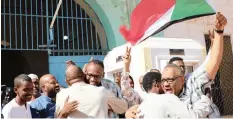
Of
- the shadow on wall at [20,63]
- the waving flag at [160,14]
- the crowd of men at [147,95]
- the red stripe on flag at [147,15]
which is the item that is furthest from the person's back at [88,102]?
the shadow on wall at [20,63]

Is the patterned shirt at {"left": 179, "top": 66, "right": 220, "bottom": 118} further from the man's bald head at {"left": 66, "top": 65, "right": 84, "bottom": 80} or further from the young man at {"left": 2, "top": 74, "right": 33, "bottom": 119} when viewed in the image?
the young man at {"left": 2, "top": 74, "right": 33, "bottom": 119}

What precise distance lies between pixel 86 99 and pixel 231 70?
16.3 ft

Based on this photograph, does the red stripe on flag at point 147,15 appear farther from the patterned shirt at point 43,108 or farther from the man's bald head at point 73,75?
the man's bald head at point 73,75

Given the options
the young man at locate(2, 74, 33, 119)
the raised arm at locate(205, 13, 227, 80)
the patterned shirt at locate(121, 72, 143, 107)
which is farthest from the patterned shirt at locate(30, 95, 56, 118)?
the raised arm at locate(205, 13, 227, 80)

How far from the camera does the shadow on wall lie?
573 cm

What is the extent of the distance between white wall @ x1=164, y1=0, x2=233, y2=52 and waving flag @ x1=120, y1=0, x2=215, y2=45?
1.83 meters

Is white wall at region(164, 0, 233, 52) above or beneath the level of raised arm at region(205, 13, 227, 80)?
above

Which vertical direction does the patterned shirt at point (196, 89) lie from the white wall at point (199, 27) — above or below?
below

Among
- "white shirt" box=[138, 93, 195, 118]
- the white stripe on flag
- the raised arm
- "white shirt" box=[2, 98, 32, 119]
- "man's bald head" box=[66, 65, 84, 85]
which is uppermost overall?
the white stripe on flag

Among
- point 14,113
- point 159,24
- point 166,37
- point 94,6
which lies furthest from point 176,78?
point 94,6

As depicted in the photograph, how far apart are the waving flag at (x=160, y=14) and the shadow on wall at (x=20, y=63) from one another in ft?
6.69

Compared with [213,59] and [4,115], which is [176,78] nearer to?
[213,59]

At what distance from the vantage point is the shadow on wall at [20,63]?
573cm

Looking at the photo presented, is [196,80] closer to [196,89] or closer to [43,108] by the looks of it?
[196,89]
